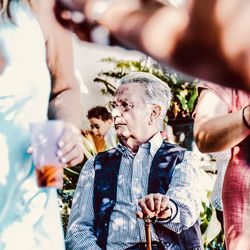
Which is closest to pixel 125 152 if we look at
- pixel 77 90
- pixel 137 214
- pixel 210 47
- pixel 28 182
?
pixel 137 214

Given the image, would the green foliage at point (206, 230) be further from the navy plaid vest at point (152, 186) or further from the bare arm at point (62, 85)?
the bare arm at point (62, 85)

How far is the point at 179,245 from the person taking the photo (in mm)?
1798

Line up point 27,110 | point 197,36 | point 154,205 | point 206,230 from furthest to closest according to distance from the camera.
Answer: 1. point 206,230
2. point 154,205
3. point 27,110
4. point 197,36

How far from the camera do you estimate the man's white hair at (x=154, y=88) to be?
6.07 feet

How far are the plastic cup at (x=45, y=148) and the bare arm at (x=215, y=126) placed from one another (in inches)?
17.5

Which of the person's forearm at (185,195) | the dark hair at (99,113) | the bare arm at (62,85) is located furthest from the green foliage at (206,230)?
the bare arm at (62,85)

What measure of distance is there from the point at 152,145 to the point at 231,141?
26 cm

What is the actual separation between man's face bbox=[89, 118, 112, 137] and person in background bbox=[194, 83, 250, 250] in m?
0.23

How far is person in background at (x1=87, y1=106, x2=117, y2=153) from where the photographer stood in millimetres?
1754

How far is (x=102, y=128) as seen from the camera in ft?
5.96

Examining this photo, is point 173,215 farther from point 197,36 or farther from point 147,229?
point 197,36

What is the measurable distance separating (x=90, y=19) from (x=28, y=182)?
2.12 feet

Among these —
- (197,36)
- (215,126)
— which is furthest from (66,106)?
(197,36)

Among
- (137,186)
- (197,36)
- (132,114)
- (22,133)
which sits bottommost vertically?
(137,186)
